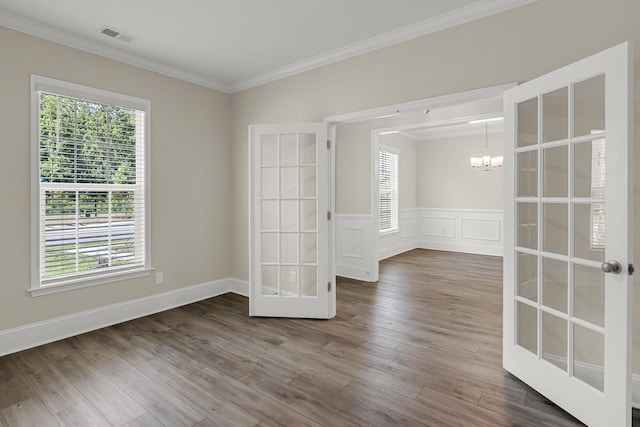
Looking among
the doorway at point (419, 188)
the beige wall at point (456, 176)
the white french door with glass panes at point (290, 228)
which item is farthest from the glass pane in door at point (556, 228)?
the beige wall at point (456, 176)

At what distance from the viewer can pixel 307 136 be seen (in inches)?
139

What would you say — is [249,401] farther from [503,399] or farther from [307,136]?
[307,136]

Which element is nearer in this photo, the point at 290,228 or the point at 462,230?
the point at 290,228

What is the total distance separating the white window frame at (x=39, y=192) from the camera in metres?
2.87

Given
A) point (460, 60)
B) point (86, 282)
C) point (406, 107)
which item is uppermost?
point (460, 60)

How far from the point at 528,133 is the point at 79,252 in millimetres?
3896

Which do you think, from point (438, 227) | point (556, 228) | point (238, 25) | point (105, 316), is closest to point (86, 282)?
point (105, 316)

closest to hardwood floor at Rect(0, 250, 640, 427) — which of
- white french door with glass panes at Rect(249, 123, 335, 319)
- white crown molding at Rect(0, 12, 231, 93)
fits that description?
white french door with glass panes at Rect(249, 123, 335, 319)

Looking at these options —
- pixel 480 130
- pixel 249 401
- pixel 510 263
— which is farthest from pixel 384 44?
pixel 480 130

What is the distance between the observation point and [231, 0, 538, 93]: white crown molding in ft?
8.31

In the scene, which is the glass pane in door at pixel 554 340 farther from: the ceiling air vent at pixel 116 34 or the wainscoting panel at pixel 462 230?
the wainscoting panel at pixel 462 230

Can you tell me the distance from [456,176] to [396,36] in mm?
5427

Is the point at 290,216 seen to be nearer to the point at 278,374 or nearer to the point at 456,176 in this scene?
the point at 278,374

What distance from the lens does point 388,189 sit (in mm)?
7203
